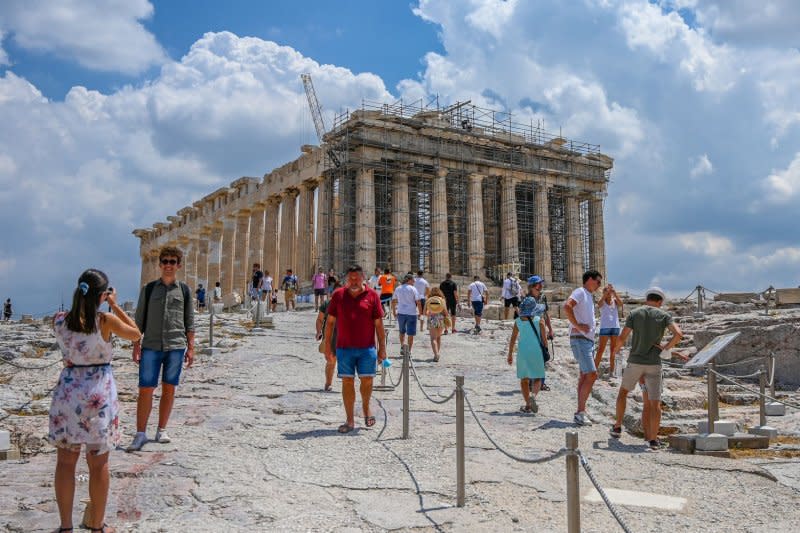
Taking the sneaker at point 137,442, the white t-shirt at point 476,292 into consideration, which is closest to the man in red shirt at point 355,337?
the sneaker at point 137,442

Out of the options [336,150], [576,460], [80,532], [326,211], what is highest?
[336,150]

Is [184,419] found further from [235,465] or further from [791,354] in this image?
[791,354]

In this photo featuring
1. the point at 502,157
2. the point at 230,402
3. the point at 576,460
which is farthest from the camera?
the point at 502,157

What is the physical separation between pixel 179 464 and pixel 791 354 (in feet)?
35.8

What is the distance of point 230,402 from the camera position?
10172 mm

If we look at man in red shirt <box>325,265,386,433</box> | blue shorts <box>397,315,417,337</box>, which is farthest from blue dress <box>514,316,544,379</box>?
blue shorts <box>397,315,417,337</box>

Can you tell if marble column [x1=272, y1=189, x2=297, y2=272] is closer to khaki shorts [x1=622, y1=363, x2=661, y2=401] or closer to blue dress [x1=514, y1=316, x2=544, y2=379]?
blue dress [x1=514, y1=316, x2=544, y2=379]

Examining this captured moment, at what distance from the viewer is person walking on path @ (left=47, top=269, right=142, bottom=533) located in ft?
16.5

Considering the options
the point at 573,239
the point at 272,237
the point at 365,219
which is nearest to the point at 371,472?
the point at 365,219

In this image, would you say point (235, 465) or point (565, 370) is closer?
point (235, 465)

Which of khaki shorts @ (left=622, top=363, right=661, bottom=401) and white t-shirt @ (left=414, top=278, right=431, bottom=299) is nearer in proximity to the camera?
khaki shorts @ (left=622, top=363, right=661, bottom=401)

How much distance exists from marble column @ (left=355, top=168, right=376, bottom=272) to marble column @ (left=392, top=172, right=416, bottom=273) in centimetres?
160

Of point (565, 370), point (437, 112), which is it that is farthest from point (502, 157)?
point (565, 370)

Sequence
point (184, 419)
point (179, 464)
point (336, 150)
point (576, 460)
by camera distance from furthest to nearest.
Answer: point (336, 150) < point (184, 419) < point (179, 464) < point (576, 460)
